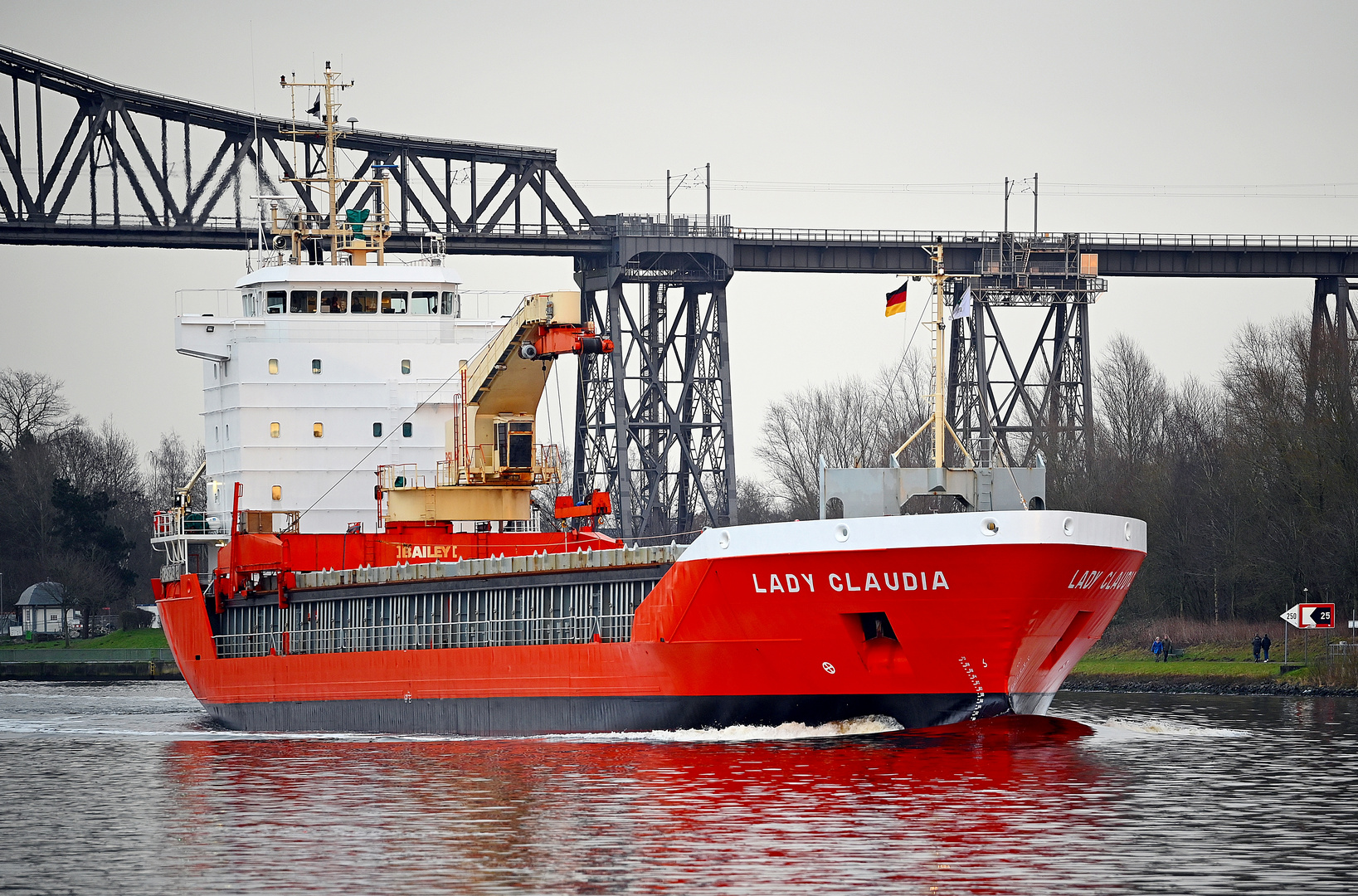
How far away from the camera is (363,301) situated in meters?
41.8

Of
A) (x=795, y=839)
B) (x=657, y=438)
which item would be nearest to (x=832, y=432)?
(x=657, y=438)

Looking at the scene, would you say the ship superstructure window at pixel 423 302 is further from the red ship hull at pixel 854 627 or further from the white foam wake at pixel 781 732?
the white foam wake at pixel 781 732

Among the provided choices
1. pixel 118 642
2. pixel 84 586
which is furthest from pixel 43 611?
pixel 118 642

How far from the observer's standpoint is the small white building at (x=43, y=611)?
98.9m

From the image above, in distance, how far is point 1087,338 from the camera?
6831 cm

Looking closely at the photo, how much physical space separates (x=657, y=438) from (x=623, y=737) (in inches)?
1606

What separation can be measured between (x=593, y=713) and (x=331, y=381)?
1224 centimetres

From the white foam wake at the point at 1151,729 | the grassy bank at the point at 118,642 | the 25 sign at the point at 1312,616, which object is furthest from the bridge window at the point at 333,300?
the grassy bank at the point at 118,642

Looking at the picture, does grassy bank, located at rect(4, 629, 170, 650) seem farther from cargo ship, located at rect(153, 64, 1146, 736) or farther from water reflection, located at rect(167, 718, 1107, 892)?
water reflection, located at rect(167, 718, 1107, 892)

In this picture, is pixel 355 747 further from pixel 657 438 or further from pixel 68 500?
pixel 68 500

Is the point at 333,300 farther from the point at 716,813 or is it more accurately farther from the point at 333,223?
the point at 716,813

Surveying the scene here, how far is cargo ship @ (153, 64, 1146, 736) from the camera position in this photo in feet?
92.4

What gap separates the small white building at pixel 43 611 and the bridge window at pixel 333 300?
202 ft

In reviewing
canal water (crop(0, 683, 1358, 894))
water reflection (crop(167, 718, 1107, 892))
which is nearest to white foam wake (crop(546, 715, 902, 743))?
canal water (crop(0, 683, 1358, 894))
